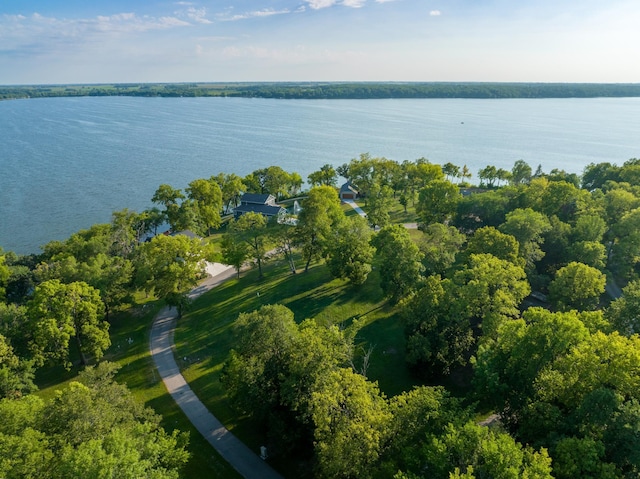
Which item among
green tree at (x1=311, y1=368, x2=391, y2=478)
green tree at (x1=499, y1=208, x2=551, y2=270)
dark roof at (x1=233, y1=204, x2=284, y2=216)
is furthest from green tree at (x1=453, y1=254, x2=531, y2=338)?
dark roof at (x1=233, y1=204, x2=284, y2=216)

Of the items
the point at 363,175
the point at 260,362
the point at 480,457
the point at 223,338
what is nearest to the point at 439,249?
the point at 223,338

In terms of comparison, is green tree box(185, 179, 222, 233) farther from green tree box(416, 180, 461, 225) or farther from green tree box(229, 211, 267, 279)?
green tree box(416, 180, 461, 225)

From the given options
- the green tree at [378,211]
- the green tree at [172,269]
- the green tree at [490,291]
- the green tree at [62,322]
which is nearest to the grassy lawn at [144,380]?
the green tree at [62,322]

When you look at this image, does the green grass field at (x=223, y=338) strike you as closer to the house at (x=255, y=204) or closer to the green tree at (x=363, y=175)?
the house at (x=255, y=204)

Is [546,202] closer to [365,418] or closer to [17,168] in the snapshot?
[365,418]

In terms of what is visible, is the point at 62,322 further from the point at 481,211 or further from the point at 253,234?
the point at 481,211
